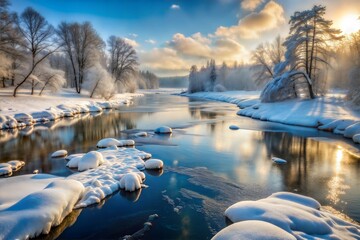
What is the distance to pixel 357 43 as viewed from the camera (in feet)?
104

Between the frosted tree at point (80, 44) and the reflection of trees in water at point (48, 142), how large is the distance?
24855mm

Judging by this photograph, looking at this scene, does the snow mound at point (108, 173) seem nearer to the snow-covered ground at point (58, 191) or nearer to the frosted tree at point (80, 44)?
the snow-covered ground at point (58, 191)

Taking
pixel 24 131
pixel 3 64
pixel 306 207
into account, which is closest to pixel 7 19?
pixel 3 64

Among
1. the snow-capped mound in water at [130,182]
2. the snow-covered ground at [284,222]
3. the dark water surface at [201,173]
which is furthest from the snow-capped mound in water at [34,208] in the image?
the snow-covered ground at [284,222]

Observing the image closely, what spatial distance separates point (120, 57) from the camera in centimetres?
5338

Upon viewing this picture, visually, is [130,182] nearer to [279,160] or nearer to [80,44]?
[279,160]

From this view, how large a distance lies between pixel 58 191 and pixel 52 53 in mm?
41603

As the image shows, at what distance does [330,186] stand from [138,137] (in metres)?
11.6

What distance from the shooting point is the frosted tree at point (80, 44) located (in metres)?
41.5

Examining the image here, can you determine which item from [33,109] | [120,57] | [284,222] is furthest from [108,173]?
[120,57]

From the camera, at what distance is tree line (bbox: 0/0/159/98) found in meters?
26.4

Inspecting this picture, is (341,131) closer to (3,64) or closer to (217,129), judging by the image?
(217,129)

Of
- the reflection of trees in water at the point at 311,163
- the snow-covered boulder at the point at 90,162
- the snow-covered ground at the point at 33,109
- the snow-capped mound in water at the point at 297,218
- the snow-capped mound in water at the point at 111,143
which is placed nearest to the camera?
the snow-capped mound in water at the point at 297,218

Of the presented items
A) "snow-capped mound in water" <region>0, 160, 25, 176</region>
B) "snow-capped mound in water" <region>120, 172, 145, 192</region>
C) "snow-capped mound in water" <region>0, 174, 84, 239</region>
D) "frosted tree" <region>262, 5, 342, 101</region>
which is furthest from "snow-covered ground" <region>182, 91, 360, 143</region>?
"snow-capped mound in water" <region>0, 160, 25, 176</region>
